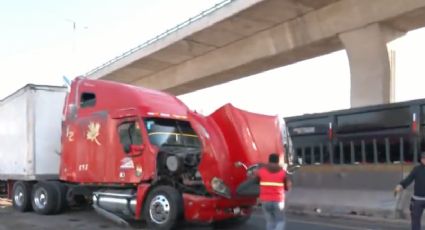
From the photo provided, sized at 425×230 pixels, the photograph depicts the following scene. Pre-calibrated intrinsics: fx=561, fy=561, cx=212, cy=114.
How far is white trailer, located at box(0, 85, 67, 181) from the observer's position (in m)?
13.4

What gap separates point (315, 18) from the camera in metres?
19.3

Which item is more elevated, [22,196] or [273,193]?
[273,193]

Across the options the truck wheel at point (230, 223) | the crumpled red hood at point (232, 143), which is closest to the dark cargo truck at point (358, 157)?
the truck wheel at point (230, 223)

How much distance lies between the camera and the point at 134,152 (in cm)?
1046

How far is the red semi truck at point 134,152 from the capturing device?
9633 mm

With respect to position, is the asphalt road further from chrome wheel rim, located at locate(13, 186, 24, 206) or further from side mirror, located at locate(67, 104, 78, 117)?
side mirror, located at locate(67, 104, 78, 117)

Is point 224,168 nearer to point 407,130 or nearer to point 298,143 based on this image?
point 407,130

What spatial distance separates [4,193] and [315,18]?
1145 cm

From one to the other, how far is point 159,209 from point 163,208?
12 centimetres

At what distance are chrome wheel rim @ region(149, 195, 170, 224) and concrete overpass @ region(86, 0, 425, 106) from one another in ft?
33.6

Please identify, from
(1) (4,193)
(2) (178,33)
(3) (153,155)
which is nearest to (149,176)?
(3) (153,155)

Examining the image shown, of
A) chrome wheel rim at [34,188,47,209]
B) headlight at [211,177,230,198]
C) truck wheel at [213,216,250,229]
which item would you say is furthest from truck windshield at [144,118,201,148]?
chrome wheel rim at [34,188,47,209]

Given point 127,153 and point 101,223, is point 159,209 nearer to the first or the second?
point 127,153

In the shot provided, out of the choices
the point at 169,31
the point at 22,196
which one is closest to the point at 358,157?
the point at 22,196
